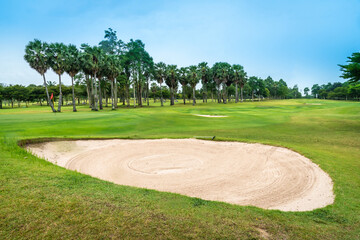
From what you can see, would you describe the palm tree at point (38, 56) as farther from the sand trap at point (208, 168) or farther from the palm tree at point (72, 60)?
the sand trap at point (208, 168)

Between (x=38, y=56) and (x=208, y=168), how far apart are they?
1815 inches

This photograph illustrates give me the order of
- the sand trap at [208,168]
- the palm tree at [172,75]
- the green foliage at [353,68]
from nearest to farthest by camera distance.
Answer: the sand trap at [208,168] < the green foliage at [353,68] < the palm tree at [172,75]

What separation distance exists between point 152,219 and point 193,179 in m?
5.01

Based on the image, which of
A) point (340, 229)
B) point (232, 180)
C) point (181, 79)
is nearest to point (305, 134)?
point (232, 180)

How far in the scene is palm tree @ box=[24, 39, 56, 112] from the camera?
40.6m

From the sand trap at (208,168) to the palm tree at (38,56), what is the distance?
120ft

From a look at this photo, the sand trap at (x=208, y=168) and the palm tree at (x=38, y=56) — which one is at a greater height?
the palm tree at (x=38, y=56)

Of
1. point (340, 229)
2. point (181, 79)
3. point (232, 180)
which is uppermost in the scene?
point (181, 79)

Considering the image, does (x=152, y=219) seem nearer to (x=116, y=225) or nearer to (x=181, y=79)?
(x=116, y=225)

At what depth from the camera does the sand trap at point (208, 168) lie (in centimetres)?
702

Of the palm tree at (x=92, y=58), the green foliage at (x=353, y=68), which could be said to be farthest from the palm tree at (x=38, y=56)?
the green foliage at (x=353, y=68)

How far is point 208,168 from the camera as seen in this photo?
9828 millimetres

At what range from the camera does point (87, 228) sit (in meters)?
3.29

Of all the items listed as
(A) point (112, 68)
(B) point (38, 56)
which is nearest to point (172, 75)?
(A) point (112, 68)
